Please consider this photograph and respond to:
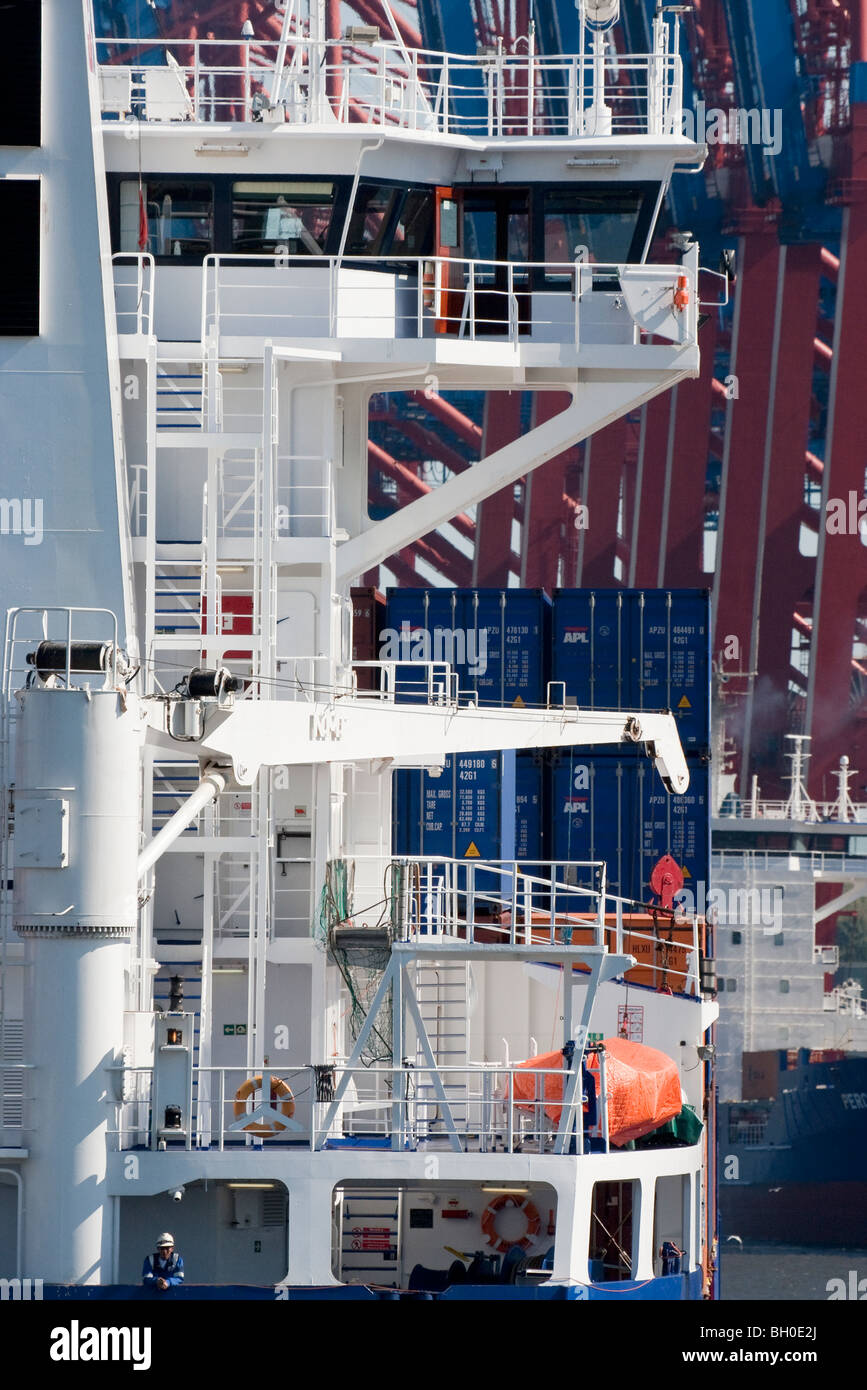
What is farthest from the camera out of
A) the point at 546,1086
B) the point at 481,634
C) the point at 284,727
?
the point at 481,634

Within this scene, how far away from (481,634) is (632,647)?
2.16 metres

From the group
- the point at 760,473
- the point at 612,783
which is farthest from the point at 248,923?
the point at 760,473

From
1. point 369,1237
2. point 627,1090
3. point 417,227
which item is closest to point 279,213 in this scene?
point 417,227

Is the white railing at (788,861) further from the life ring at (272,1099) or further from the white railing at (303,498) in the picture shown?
the life ring at (272,1099)

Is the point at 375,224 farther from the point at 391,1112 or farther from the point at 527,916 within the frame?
the point at 391,1112

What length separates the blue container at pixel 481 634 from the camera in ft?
103

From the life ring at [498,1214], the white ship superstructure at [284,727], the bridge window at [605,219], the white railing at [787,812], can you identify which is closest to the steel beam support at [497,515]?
the white railing at [787,812]

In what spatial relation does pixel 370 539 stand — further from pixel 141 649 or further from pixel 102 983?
pixel 102 983

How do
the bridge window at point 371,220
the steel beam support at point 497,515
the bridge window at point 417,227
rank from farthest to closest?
the steel beam support at point 497,515, the bridge window at point 417,227, the bridge window at point 371,220

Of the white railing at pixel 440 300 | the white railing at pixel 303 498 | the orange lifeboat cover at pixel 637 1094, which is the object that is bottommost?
the orange lifeboat cover at pixel 637 1094

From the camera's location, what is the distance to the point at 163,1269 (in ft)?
55.4

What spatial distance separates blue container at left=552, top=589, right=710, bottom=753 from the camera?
3164 centimetres

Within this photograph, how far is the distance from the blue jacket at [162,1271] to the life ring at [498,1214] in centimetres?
316

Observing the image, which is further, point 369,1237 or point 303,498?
point 303,498
